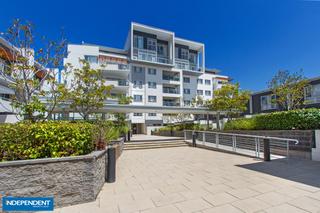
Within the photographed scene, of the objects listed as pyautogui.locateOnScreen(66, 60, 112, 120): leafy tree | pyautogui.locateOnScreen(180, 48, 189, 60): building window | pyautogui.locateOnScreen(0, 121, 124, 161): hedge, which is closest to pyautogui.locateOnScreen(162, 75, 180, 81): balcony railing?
pyautogui.locateOnScreen(180, 48, 189, 60): building window

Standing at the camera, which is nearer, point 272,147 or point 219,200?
point 219,200

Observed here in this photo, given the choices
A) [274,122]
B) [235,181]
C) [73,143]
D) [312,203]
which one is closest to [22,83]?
[73,143]

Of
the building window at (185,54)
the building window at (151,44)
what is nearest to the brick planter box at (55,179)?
the building window at (151,44)

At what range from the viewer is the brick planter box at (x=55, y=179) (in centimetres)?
329

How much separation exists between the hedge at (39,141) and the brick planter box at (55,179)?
1.16 ft

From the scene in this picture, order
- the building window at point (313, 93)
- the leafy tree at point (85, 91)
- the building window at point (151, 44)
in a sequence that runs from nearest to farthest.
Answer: the leafy tree at point (85, 91) → the building window at point (313, 93) → the building window at point (151, 44)

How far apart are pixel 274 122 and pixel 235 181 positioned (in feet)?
22.8

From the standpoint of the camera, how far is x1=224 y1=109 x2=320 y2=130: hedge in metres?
7.99

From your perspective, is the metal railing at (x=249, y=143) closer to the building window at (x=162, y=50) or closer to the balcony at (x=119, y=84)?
the balcony at (x=119, y=84)

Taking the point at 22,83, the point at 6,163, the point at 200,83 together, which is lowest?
the point at 6,163

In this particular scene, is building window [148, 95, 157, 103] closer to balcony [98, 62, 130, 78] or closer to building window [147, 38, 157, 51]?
balcony [98, 62, 130, 78]

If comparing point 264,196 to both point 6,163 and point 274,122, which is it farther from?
point 274,122

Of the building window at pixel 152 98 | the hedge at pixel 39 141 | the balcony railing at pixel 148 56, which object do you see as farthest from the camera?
the building window at pixel 152 98

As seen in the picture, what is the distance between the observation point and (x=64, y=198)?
3609 mm
